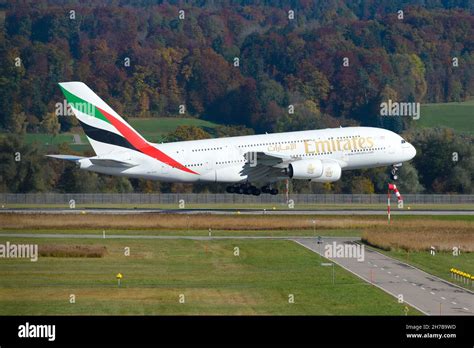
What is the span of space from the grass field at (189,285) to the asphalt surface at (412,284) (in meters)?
0.84

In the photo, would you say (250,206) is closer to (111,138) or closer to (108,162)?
(111,138)

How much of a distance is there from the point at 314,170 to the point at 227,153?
21.7ft

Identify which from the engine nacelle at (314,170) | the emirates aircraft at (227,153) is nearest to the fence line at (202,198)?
the emirates aircraft at (227,153)

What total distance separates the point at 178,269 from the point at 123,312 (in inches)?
519

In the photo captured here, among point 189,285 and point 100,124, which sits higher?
point 100,124

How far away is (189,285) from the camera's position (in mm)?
48188

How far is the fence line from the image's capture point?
362ft

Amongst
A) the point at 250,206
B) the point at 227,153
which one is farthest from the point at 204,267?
the point at 250,206

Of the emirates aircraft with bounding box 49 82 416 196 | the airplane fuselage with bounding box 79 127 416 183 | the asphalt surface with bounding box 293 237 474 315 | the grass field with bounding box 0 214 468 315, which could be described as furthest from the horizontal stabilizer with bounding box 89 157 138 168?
the asphalt surface with bounding box 293 237 474 315

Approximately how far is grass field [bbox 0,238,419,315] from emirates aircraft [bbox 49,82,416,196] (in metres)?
24.6

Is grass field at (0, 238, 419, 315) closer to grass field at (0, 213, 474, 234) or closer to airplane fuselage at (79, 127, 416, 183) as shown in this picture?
grass field at (0, 213, 474, 234)

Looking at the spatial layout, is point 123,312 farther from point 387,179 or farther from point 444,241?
point 387,179
